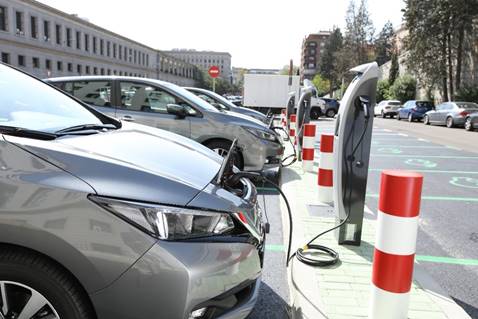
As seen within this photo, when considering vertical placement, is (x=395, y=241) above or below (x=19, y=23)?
below

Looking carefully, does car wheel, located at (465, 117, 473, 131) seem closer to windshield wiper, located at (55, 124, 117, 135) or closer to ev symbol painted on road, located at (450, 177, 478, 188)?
ev symbol painted on road, located at (450, 177, 478, 188)

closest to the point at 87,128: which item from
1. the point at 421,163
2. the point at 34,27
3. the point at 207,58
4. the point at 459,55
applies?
the point at 421,163

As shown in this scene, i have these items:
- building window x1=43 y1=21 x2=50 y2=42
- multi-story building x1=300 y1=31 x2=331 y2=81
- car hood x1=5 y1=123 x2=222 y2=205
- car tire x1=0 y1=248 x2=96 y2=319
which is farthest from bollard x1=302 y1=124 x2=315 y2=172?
multi-story building x1=300 y1=31 x2=331 y2=81

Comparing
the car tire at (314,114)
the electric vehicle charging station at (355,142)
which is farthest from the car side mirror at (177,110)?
the car tire at (314,114)

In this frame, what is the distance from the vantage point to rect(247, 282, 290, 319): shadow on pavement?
10.3 feet

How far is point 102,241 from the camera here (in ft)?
6.53

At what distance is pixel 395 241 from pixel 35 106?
8.01 feet

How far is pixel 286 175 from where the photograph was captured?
7.58 m

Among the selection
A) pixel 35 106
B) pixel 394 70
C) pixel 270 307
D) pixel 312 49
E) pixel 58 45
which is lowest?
pixel 270 307

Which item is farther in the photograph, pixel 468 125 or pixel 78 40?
pixel 78 40

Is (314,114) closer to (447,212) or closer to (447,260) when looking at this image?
(447,212)

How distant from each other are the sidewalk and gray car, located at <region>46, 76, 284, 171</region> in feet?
8.02

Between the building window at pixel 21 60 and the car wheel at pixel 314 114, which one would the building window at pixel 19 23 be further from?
the car wheel at pixel 314 114

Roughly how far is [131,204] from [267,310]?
1.65 m
